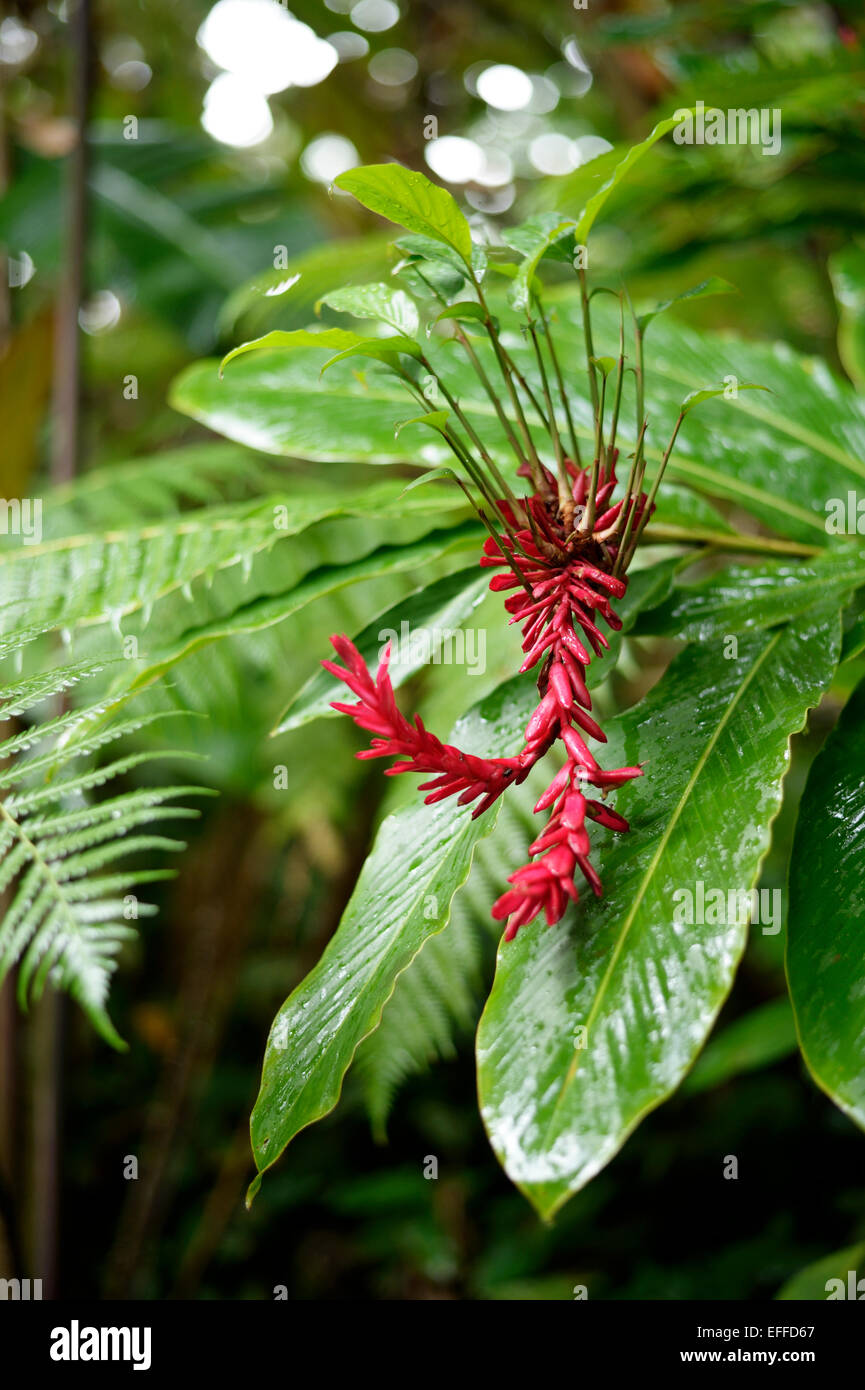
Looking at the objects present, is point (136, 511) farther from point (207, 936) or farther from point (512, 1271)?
point (512, 1271)

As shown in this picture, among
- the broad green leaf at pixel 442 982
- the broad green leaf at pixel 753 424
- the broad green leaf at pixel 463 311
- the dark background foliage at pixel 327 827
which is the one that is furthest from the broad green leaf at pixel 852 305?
the broad green leaf at pixel 463 311

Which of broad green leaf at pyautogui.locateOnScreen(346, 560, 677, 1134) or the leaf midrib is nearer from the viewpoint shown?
the leaf midrib

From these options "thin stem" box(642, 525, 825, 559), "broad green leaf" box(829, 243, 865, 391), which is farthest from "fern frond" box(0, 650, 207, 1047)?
"broad green leaf" box(829, 243, 865, 391)

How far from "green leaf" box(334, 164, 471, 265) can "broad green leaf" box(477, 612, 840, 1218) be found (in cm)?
25

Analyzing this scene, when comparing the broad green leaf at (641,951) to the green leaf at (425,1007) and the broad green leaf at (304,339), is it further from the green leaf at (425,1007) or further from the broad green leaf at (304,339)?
the green leaf at (425,1007)

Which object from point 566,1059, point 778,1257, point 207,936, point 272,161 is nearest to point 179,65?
point 272,161

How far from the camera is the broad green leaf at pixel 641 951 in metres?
0.34

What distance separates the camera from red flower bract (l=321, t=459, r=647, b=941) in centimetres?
36

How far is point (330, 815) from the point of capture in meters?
1.30

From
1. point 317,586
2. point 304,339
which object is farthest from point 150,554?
point 304,339

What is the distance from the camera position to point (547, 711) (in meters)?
0.39

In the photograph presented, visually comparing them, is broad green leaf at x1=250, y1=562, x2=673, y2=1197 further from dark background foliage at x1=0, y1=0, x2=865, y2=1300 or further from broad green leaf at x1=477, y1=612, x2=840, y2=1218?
dark background foliage at x1=0, y1=0, x2=865, y2=1300

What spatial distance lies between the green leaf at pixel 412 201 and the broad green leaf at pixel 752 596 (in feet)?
0.78

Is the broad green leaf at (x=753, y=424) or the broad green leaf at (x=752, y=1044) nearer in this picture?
the broad green leaf at (x=753, y=424)
